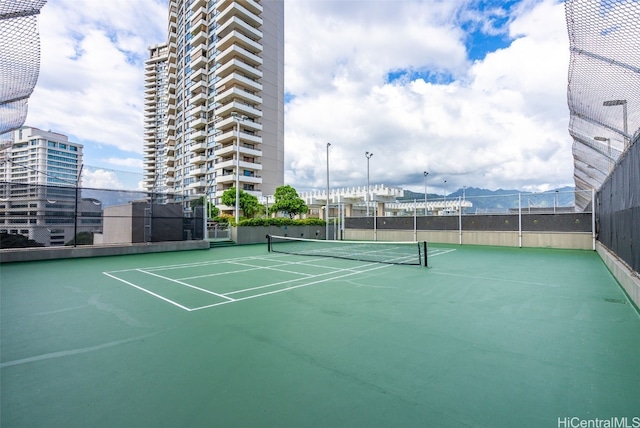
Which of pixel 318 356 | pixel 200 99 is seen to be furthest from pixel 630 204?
pixel 200 99

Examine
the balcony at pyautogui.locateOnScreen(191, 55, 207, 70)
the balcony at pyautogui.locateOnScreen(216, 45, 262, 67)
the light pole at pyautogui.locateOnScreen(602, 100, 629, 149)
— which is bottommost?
the light pole at pyautogui.locateOnScreen(602, 100, 629, 149)

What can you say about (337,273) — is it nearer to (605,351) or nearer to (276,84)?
(605,351)

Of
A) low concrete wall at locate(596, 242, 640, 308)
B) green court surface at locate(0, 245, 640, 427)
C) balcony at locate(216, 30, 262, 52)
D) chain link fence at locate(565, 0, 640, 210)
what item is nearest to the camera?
green court surface at locate(0, 245, 640, 427)

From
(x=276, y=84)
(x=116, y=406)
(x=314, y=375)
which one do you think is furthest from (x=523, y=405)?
(x=276, y=84)

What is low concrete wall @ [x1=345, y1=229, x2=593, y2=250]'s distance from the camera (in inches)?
696

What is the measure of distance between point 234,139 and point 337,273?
46.8m

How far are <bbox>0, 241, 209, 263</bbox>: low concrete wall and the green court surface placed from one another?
653cm

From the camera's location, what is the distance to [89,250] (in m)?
14.6

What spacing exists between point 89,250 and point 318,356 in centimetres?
1521

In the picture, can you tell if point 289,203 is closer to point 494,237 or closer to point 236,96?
point 494,237

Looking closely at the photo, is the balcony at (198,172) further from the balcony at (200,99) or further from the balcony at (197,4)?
the balcony at (197,4)

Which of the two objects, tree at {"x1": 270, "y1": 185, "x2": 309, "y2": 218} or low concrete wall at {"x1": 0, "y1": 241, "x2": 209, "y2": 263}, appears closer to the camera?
low concrete wall at {"x1": 0, "y1": 241, "x2": 209, "y2": 263}

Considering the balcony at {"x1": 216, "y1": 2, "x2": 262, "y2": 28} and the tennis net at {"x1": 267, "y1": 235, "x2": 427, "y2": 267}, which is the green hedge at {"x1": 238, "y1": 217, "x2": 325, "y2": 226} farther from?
the balcony at {"x1": 216, "y1": 2, "x2": 262, "y2": 28}

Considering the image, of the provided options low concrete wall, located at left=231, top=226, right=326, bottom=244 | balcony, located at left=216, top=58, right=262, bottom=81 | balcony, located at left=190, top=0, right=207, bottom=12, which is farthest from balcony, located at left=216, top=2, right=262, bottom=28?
low concrete wall, located at left=231, top=226, right=326, bottom=244
